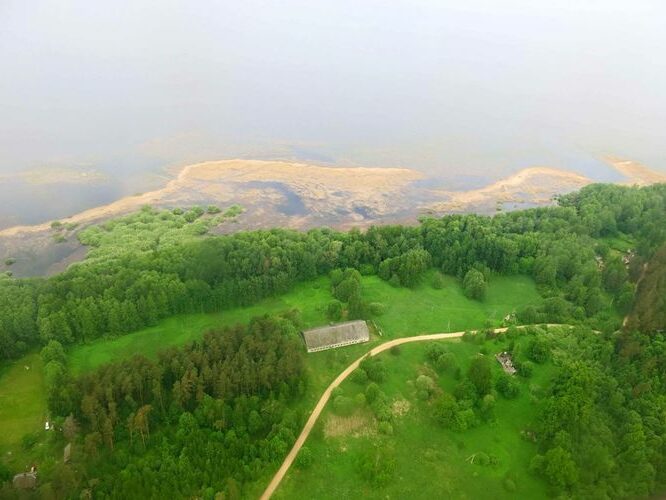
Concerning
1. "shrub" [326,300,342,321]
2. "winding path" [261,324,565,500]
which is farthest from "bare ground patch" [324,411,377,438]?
"shrub" [326,300,342,321]

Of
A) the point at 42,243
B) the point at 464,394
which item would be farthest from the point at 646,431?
the point at 42,243

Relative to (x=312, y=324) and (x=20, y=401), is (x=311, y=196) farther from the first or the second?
(x=20, y=401)

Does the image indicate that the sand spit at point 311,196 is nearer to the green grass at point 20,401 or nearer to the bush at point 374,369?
the green grass at point 20,401

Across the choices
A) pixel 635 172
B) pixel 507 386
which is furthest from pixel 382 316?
pixel 635 172

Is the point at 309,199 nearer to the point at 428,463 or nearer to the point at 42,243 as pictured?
the point at 42,243

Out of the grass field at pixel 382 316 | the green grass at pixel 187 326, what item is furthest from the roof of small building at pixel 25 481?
the green grass at pixel 187 326

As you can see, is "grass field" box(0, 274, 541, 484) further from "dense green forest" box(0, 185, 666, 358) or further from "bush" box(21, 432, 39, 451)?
"dense green forest" box(0, 185, 666, 358)
